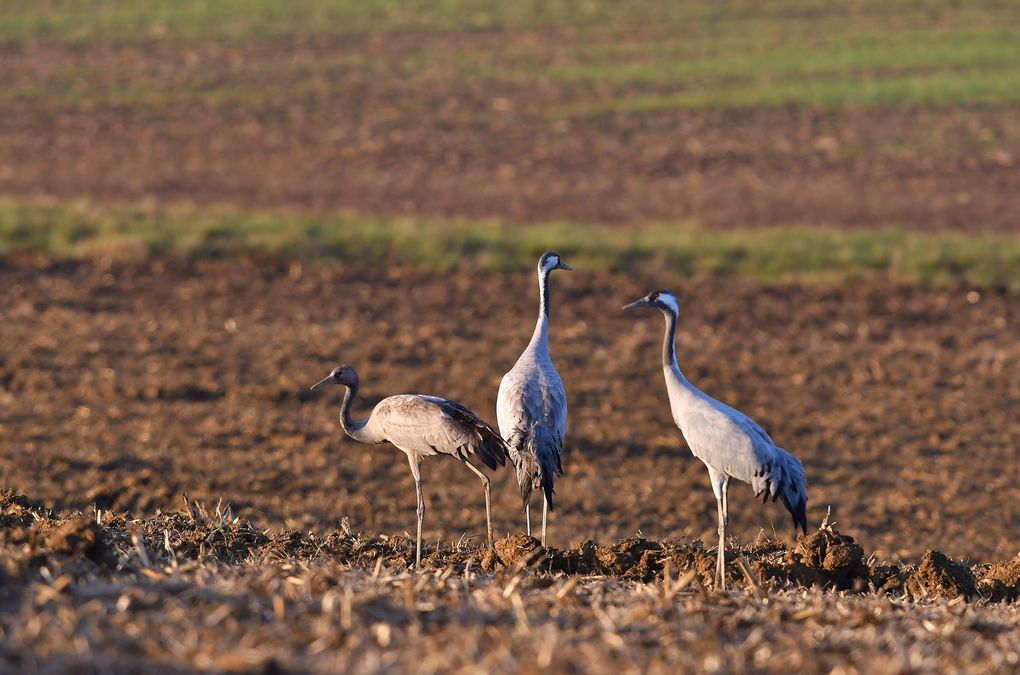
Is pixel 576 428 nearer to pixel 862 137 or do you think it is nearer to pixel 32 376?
pixel 32 376

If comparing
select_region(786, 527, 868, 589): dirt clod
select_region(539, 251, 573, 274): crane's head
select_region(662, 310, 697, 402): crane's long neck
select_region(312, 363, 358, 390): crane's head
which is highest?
select_region(539, 251, 573, 274): crane's head

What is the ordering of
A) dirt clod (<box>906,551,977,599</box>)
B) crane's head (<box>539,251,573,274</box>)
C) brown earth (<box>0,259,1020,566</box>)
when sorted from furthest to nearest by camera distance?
1. brown earth (<box>0,259,1020,566</box>)
2. crane's head (<box>539,251,573,274</box>)
3. dirt clod (<box>906,551,977,599</box>)

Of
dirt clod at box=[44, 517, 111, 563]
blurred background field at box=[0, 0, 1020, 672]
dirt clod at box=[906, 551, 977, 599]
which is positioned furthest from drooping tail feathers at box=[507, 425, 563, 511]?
dirt clod at box=[44, 517, 111, 563]

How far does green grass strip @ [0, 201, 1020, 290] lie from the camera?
1775cm

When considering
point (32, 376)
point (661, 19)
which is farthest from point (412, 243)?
point (661, 19)

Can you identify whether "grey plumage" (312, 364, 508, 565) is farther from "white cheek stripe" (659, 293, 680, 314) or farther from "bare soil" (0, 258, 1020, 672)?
"white cheek stripe" (659, 293, 680, 314)

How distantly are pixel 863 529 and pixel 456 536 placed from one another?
2.88 metres

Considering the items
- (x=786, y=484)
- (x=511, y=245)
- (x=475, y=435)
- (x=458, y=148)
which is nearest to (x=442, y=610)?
(x=475, y=435)

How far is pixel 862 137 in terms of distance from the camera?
94.3 ft

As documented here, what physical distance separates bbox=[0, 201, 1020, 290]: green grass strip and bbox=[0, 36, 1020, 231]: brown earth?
2.40 meters

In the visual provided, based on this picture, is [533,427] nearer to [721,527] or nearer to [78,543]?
[721,527]

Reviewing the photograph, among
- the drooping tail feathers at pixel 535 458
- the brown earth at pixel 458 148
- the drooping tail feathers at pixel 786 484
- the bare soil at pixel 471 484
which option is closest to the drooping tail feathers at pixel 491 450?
the drooping tail feathers at pixel 535 458

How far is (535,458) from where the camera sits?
7789 millimetres

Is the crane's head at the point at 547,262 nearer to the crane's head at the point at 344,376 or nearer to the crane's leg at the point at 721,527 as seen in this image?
the crane's head at the point at 344,376
